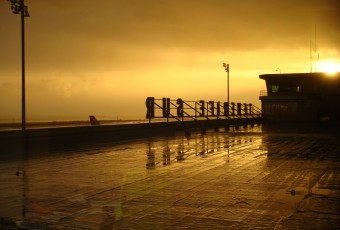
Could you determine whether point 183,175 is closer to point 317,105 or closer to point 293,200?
point 293,200

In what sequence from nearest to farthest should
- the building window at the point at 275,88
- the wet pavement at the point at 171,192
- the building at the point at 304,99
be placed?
the wet pavement at the point at 171,192 < the building at the point at 304,99 < the building window at the point at 275,88

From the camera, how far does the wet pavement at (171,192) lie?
607cm

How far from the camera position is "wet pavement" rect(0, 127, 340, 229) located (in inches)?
239

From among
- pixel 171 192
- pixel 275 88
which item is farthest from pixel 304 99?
pixel 171 192

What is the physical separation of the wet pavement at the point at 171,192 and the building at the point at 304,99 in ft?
132

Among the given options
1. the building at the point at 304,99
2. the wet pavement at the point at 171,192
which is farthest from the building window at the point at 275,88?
the wet pavement at the point at 171,192

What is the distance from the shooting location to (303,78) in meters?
54.5

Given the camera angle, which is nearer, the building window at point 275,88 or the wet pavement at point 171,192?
the wet pavement at point 171,192

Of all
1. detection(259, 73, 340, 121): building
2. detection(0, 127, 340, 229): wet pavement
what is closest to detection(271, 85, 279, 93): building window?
detection(259, 73, 340, 121): building

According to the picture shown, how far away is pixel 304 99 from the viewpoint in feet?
174

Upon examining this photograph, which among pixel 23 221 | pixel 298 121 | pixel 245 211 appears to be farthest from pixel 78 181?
pixel 298 121

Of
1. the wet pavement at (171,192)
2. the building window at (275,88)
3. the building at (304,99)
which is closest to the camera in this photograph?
the wet pavement at (171,192)

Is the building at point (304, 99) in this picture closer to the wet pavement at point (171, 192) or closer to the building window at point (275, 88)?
the building window at point (275, 88)

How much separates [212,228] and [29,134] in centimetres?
1455
